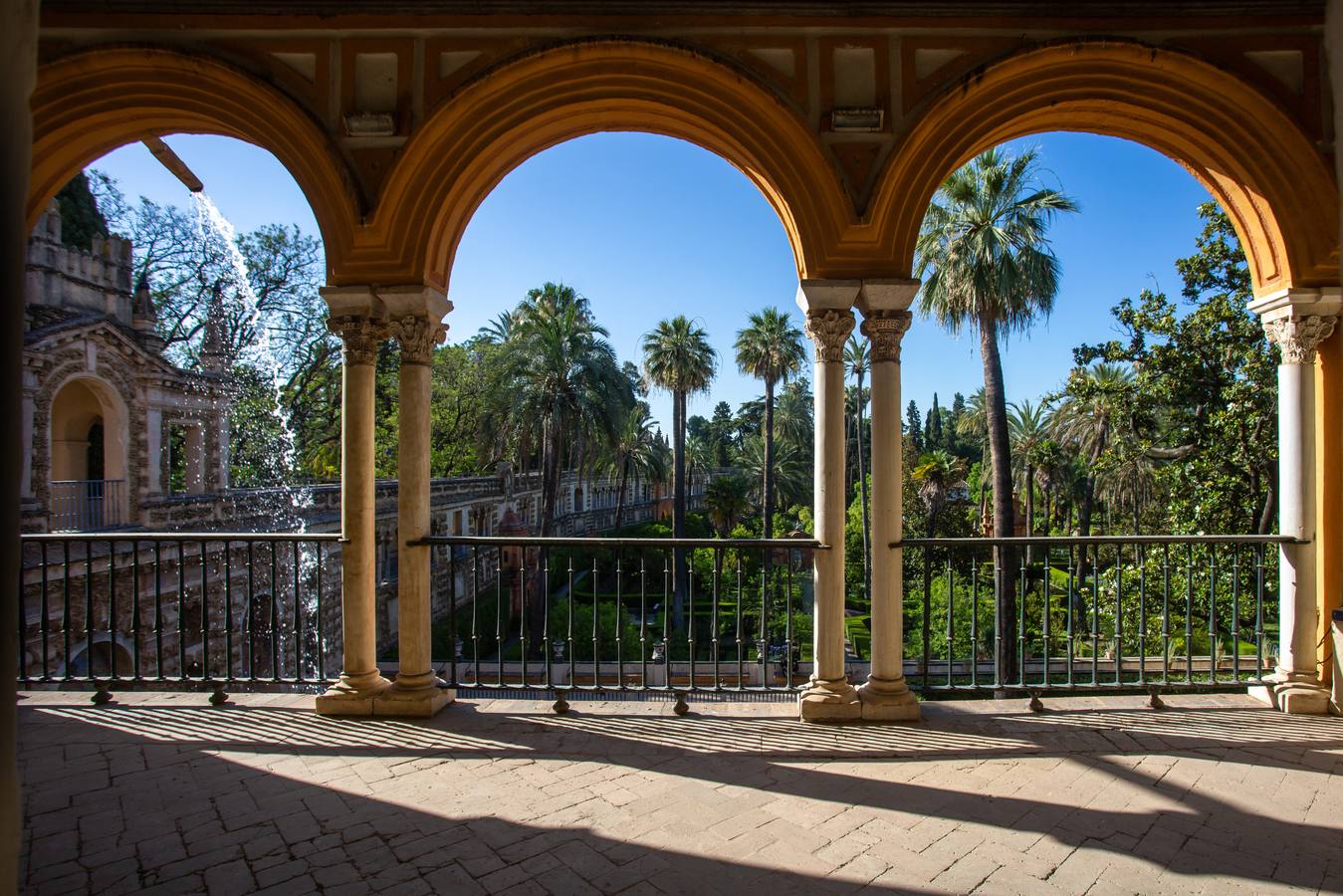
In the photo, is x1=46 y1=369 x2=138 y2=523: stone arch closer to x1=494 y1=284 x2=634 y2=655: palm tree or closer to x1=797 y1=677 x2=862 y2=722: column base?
x1=494 y1=284 x2=634 y2=655: palm tree

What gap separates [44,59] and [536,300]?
18341mm

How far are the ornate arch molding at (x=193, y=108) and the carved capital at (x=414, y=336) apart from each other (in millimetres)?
552

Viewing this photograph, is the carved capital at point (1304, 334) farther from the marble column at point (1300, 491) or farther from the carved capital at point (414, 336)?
the carved capital at point (414, 336)

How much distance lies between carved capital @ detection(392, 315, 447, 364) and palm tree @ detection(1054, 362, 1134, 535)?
1359 centimetres

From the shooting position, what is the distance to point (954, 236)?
15.1 metres

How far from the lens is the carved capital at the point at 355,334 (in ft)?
14.0

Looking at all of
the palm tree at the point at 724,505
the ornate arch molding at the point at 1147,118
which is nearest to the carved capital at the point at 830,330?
the ornate arch molding at the point at 1147,118

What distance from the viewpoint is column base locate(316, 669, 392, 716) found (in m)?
4.14

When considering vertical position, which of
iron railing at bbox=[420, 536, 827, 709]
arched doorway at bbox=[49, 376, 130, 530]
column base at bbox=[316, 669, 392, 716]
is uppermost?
arched doorway at bbox=[49, 376, 130, 530]

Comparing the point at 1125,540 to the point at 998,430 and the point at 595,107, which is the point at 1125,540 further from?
the point at 998,430

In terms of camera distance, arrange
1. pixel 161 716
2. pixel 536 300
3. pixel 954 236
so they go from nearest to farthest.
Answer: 1. pixel 161 716
2. pixel 954 236
3. pixel 536 300

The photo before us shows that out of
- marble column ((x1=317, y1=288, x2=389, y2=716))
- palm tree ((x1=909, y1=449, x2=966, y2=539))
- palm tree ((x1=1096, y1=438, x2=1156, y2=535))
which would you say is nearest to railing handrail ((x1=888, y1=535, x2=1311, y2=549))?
marble column ((x1=317, y1=288, x2=389, y2=716))

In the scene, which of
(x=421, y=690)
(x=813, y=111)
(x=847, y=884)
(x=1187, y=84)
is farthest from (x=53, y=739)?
(x=1187, y=84)

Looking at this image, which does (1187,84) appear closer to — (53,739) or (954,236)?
Result: (53,739)
